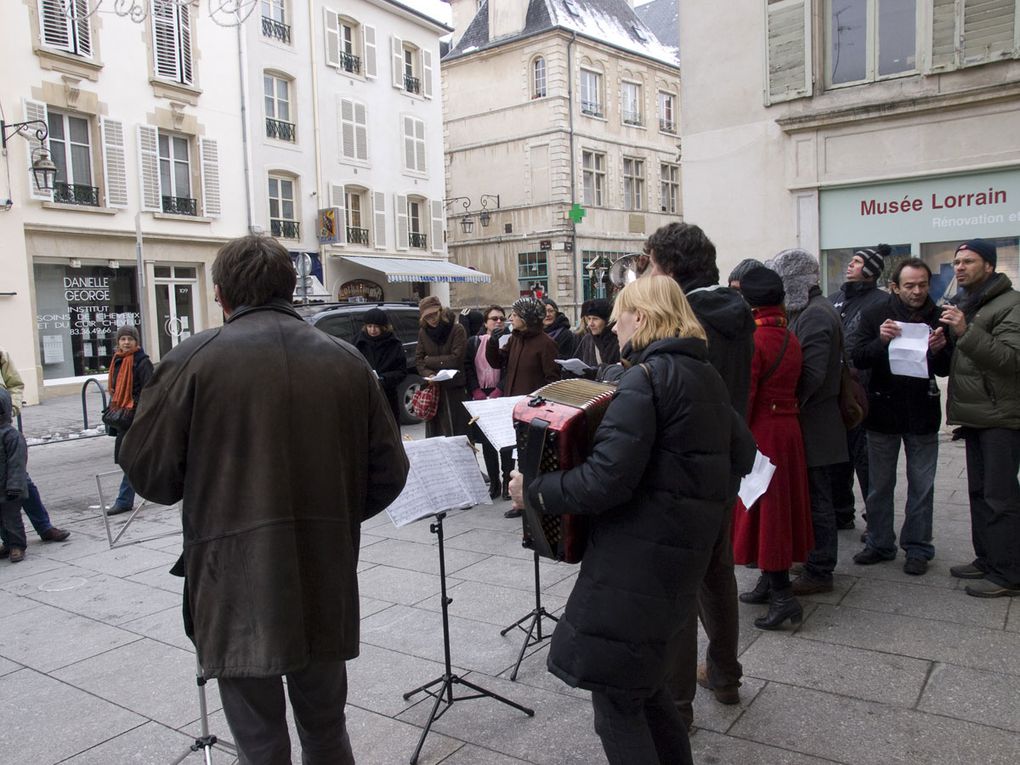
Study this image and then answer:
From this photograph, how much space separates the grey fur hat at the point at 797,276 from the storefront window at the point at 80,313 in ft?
60.8

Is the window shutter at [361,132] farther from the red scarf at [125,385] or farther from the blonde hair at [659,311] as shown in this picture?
the blonde hair at [659,311]

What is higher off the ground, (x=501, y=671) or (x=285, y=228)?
(x=285, y=228)

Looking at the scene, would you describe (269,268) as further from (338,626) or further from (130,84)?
(130,84)

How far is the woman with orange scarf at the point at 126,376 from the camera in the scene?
24.5ft

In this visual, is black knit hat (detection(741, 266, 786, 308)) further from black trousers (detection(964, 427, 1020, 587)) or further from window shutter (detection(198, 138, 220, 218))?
window shutter (detection(198, 138, 220, 218))

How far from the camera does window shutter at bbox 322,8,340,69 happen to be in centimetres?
2589

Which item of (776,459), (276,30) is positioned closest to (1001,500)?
(776,459)

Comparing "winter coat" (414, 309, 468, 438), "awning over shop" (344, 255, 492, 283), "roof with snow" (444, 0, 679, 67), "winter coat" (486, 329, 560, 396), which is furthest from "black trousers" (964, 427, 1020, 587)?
"roof with snow" (444, 0, 679, 67)

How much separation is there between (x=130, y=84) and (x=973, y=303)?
67.9 feet

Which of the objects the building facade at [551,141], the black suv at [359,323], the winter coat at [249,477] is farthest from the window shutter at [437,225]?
the winter coat at [249,477]

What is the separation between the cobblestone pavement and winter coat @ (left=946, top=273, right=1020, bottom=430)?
1.00 meters

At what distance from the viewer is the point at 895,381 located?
4.97m

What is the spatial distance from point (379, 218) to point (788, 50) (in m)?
19.1

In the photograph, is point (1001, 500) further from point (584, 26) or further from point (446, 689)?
point (584, 26)
